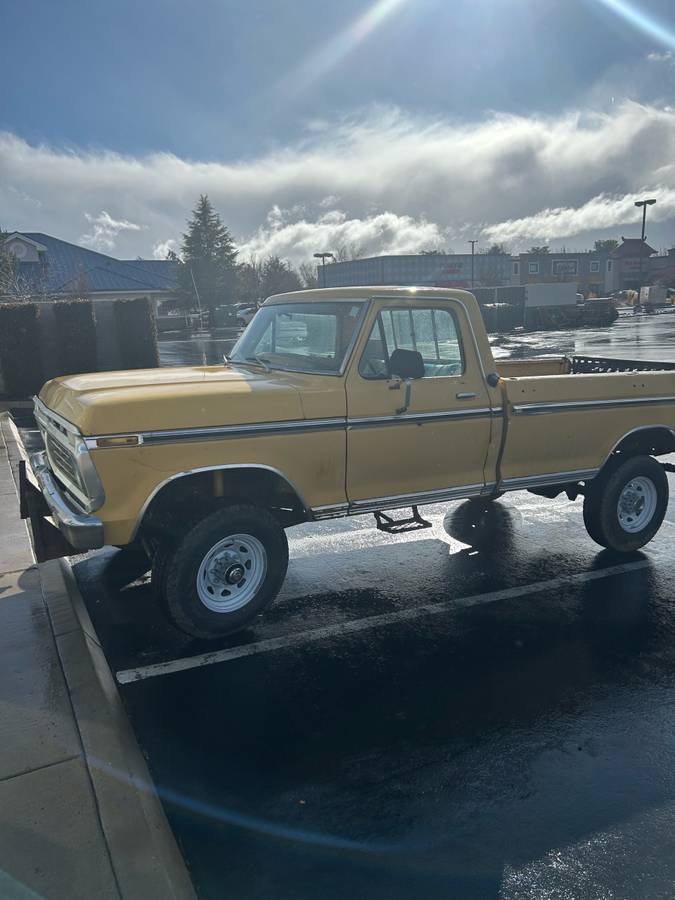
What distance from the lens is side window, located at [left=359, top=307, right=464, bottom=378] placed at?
496 cm

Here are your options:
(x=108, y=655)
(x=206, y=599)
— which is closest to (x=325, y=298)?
(x=206, y=599)

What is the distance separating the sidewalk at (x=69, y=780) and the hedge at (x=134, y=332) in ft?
45.9

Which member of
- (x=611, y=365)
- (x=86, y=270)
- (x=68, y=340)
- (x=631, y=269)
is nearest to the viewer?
(x=611, y=365)

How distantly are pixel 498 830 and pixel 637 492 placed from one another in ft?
13.1

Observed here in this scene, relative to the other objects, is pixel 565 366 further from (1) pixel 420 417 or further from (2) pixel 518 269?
(2) pixel 518 269

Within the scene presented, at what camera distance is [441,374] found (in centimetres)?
525

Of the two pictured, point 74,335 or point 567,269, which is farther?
point 567,269

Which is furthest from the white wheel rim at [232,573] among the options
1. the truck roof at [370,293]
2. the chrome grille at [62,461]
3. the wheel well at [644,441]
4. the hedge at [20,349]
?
the hedge at [20,349]

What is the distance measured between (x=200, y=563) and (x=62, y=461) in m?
1.26

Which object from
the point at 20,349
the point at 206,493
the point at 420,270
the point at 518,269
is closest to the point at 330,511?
the point at 206,493

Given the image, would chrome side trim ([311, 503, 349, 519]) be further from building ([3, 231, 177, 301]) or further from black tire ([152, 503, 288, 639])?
building ([3, 231, 177, 301])

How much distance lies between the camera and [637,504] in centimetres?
625

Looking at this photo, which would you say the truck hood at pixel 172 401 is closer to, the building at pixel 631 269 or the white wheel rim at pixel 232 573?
the white wheel rim at pixel 232 573

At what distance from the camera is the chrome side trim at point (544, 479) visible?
559 centimetres
